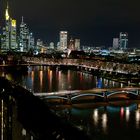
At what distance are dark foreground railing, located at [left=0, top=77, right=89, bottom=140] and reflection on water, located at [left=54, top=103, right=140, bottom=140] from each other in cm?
145

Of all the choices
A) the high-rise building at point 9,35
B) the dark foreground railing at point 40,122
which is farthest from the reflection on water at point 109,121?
the high-rise building at point 9,35

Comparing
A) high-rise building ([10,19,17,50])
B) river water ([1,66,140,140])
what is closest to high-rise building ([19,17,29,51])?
high-rise building ([10,19,17,50])

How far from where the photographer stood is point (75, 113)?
71.9ft

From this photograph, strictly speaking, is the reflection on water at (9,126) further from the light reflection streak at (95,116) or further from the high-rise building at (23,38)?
the high-rise building at (23,38)

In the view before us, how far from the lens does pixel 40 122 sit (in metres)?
14.7

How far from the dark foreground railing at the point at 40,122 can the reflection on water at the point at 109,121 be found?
4.75 ft

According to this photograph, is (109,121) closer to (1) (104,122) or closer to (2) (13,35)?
(1) (104,122)

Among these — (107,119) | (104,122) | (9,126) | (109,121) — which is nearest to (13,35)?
(107,119)

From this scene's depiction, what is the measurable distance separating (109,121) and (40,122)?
262 inches

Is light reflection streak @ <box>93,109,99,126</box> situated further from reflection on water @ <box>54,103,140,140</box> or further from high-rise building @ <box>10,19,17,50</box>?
high-rise building @ <box>10,19,17,50</box>

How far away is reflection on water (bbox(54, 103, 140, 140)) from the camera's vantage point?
17703mm

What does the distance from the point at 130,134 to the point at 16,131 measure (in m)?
6.20

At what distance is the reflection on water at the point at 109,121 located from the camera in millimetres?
17703

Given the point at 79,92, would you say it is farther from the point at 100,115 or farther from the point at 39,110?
the point at 39,110
